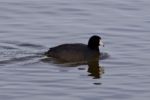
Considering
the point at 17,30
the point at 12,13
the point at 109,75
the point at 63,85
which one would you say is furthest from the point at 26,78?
the point at 12,13


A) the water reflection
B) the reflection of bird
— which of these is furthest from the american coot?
the reflection of bird

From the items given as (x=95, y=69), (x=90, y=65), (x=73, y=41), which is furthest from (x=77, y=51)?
(x=73, y=41)

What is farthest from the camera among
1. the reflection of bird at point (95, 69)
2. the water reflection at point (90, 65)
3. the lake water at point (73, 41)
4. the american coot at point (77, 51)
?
the american coot at point (77, 51)

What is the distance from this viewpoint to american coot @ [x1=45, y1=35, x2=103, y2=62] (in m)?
17.0

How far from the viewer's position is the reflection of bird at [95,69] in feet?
52.0

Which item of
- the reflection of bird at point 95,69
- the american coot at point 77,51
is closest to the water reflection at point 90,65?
the reflection of bird at point 95,69

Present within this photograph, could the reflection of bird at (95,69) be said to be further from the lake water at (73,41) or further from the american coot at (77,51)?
the american coot at (77,51)

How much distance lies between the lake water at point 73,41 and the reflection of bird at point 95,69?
0.17 ft

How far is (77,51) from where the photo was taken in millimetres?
17203

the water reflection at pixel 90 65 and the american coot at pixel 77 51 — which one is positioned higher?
the american coot at pixel 77 51

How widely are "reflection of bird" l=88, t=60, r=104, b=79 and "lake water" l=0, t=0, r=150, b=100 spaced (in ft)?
0.17

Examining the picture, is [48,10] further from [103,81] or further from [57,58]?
[103,81]

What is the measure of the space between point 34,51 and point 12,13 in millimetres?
4082

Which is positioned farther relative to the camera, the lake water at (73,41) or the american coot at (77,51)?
the american coot at (77,51)
